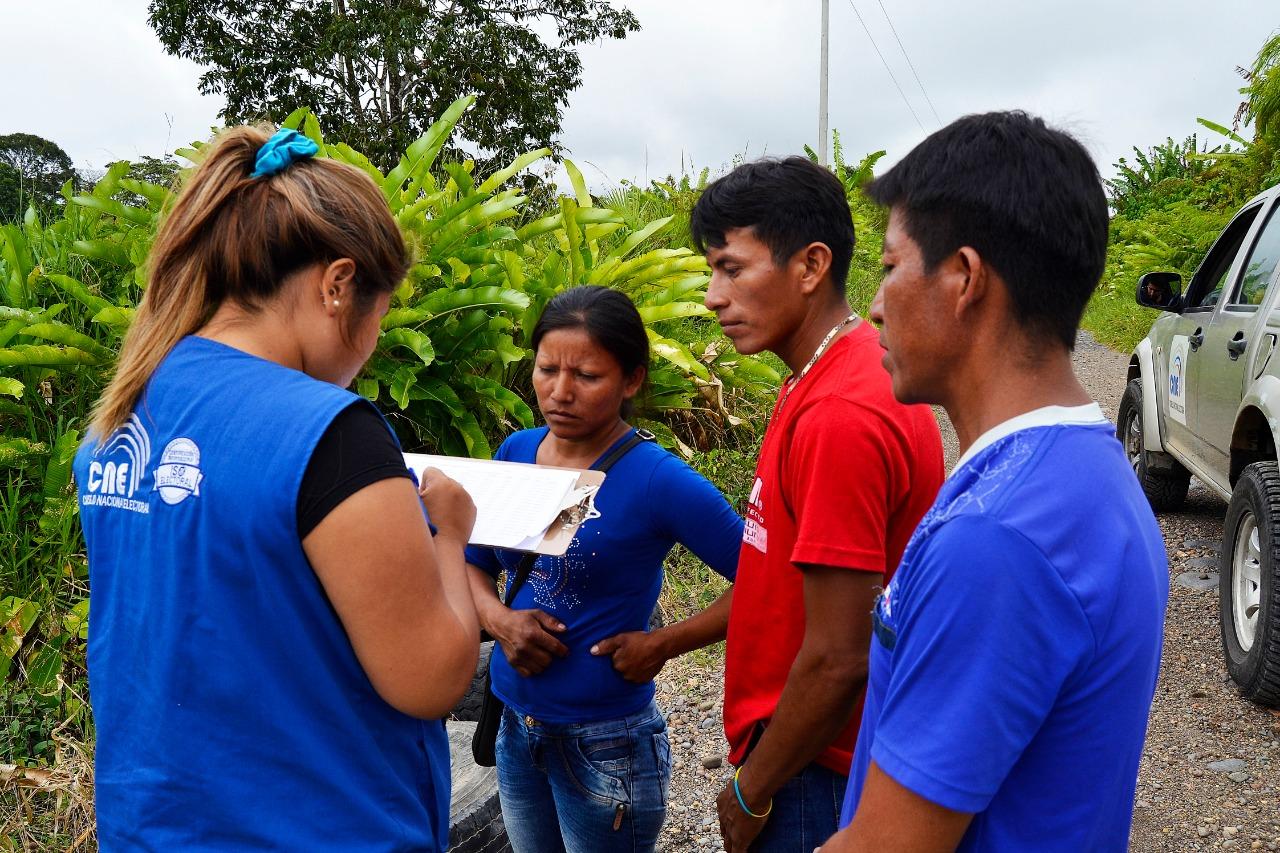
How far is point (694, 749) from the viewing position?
13.9 feet

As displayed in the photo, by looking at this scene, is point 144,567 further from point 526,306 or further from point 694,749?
point 526,306

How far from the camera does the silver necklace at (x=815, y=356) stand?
73.2 inches

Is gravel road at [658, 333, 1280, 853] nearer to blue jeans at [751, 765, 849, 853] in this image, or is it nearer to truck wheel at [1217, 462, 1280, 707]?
truck wheel at [1217, 462, 1280, 707]

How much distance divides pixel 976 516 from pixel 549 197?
29.1 feet

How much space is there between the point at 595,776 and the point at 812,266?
4.00 ft

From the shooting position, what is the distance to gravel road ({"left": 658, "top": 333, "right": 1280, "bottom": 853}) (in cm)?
354

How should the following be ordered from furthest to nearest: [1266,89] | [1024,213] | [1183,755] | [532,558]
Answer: [1266,89], [1183,755], [532,558], [1024,213]

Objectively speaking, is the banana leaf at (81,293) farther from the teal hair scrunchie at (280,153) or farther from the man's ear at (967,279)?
the man's ear at (967,279)

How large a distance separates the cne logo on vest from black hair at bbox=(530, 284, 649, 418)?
1.22m

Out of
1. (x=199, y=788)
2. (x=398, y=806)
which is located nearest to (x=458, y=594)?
(x=398, y=806)

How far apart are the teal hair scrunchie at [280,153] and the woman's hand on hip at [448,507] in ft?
1.78

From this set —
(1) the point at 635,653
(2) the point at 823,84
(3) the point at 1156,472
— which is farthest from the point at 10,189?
(2) the point at 823,84

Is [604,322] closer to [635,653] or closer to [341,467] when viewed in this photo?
[635,653]

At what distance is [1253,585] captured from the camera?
443cm
